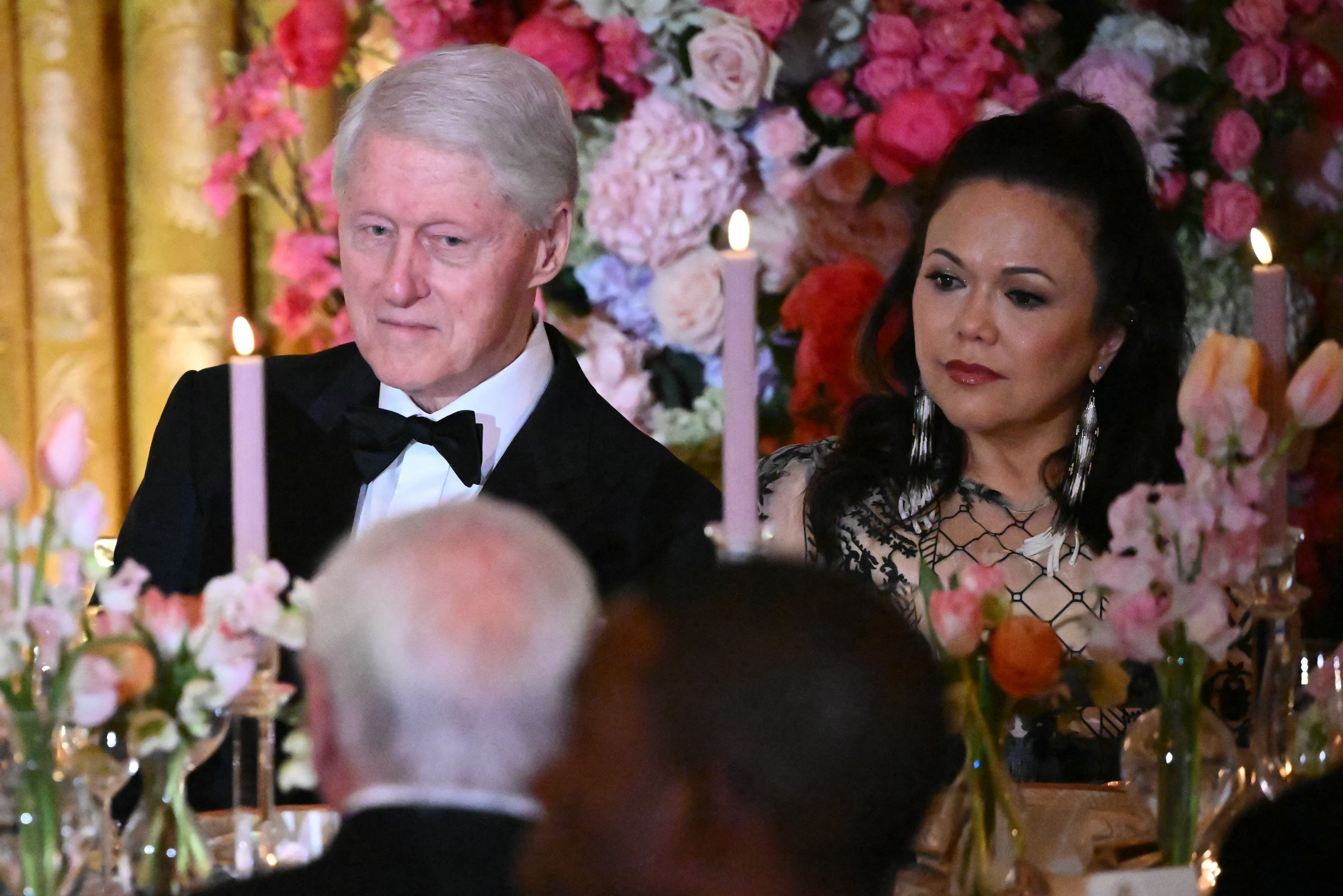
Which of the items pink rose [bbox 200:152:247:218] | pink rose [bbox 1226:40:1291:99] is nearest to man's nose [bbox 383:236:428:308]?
pink rose [bbox 200:152:247:218]

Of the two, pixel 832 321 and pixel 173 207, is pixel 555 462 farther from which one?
pixel 173 207

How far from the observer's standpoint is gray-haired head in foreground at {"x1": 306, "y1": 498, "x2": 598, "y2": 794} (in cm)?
96

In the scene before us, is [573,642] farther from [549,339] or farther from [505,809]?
[549,339]

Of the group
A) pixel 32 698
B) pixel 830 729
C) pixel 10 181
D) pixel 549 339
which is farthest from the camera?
pixel 10 181

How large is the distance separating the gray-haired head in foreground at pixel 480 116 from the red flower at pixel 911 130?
0.69 meters

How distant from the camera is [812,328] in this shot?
262 cm

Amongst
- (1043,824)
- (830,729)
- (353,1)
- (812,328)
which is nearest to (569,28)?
(353,1)

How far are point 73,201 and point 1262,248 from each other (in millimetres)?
2056

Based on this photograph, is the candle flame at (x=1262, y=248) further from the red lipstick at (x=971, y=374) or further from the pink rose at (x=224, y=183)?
the pink rose at (x=224, y=183)

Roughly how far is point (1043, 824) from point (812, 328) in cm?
125

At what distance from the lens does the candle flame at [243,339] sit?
4.65ft

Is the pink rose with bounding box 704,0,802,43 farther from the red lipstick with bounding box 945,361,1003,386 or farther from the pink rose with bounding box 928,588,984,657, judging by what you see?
the pink rose with bounding box 928,588,984,657

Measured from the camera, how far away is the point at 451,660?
37.7 inches

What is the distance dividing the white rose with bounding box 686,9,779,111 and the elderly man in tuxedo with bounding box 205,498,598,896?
1.64 meters
